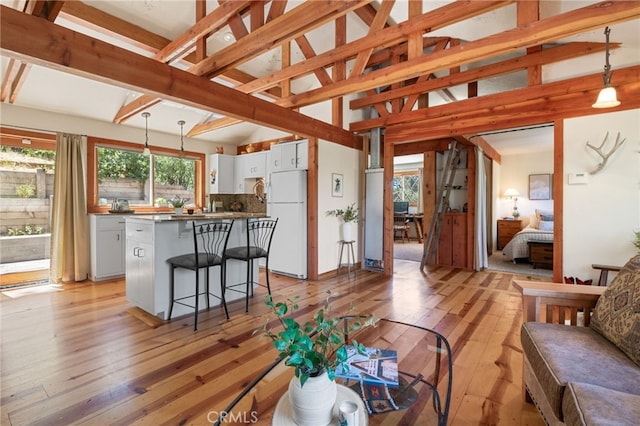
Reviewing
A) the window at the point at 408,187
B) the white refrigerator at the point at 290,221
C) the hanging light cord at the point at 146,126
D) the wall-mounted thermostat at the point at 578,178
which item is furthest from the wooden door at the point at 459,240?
the hanging light cord at the point at 146,126

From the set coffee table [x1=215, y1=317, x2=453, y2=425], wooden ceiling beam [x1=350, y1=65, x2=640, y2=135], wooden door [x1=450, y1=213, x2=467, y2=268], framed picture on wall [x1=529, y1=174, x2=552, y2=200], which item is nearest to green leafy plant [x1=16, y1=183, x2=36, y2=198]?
coffee table [x1=215, y1=317, x2=453, y2=425]

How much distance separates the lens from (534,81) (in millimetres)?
3660

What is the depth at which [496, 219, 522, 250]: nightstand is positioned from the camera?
23.1 feet

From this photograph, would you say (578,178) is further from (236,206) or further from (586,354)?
(236,206)

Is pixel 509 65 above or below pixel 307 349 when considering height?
above

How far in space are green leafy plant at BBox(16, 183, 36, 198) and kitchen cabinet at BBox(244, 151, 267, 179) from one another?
3.18 metres

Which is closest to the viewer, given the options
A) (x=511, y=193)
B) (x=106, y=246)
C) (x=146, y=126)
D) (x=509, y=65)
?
(x=509, y=65)

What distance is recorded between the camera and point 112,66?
2389 millimetres

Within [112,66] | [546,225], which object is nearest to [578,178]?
[546,225]

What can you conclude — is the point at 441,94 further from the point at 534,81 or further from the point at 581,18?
the point at 581,18

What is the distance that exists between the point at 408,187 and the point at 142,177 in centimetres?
801

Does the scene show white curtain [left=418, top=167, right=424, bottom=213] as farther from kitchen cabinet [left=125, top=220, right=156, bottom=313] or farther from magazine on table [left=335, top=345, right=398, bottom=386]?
magazine on table [left=335, top=345, right=398, bottom=386]

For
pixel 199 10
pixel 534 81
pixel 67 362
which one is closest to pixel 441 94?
pixel 534 81

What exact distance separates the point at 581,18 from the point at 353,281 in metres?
3.65
